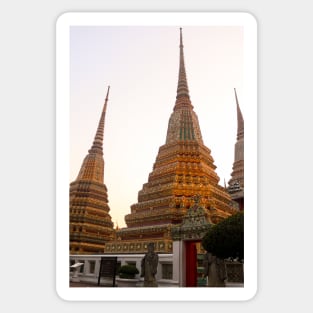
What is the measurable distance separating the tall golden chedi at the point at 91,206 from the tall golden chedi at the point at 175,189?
1771 millimetres

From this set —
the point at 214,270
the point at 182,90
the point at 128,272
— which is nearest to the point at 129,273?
the point at 128,272

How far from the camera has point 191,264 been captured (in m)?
6.13

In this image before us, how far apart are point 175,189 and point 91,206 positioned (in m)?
3.53

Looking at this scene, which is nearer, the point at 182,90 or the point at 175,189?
the point at 175,189

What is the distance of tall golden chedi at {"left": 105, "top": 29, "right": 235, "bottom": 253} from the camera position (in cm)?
918

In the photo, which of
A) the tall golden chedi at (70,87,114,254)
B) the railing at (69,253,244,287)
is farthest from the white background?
the tall golden chedi at (70,87,114,254)

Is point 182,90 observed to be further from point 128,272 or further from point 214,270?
point 214,270

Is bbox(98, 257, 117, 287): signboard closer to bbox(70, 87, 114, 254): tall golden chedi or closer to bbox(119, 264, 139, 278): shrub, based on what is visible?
bbox(119, 264, 139, 278): shrub
